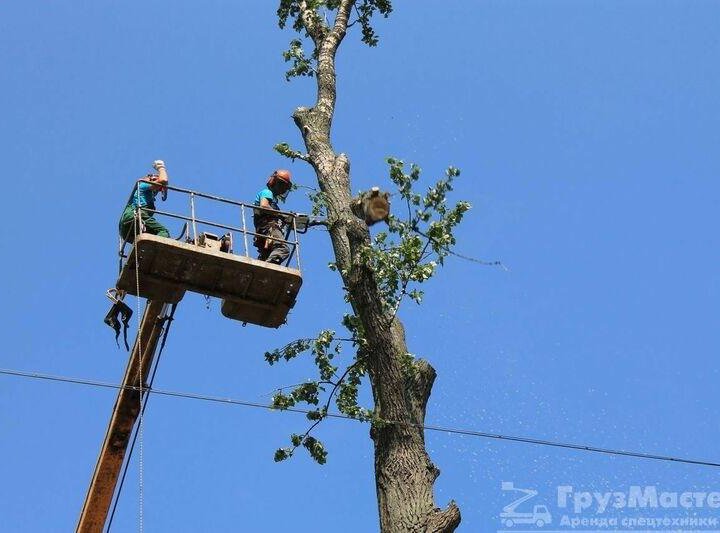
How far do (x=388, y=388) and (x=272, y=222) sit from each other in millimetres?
2578

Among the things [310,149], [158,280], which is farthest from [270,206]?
[158,280]

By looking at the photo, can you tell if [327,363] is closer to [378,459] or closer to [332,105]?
[378,459]

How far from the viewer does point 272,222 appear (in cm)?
A: 1084

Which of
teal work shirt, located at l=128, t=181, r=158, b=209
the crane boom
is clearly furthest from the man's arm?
the crane boom

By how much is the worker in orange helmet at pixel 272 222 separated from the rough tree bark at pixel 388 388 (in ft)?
1.86

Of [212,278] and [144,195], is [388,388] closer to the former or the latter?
[212,278]

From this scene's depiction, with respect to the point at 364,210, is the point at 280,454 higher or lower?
lower

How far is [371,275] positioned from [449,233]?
886 mm

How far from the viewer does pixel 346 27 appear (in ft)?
41.7

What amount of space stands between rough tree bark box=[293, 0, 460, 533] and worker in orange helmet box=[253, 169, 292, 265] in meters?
0.57

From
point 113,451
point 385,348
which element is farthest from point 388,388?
point 113,451

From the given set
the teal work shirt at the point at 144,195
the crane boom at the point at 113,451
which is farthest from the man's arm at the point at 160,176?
the crane boom at the point at 113,451

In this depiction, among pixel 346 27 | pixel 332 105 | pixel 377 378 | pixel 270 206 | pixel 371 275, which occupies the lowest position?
pixel 377 378

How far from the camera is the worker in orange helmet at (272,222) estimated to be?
1065 cm
